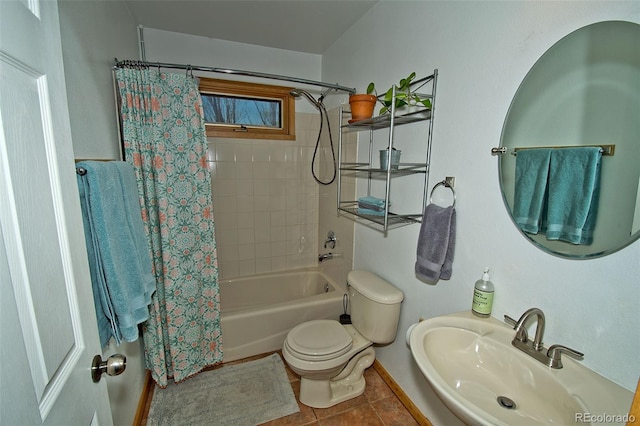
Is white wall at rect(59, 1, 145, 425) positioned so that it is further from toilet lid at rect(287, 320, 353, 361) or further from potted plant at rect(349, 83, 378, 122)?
potted plant at rect(349, 83, 378, 122)

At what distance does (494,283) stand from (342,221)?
1.33 m

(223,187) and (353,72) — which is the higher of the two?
(353,72)

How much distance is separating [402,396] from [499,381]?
0.93m

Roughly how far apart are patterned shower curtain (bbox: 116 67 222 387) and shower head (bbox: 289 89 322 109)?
102 cm

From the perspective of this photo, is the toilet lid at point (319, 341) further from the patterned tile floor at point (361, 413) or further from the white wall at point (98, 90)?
the white wall at point (98, 90)

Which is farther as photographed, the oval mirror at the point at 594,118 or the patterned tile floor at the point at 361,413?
the patterned tile floor at the point at 361,413

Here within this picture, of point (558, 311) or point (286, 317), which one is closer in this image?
point (558, 311)

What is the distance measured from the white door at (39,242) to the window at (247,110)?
1.91 meters

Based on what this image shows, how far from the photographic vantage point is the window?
2.41 meters

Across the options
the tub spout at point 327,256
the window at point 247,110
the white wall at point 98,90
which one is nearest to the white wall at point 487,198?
the tub spout at point 327,256

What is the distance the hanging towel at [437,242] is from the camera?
1315 millimetres

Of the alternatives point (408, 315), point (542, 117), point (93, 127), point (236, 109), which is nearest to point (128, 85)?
point (93, 127)

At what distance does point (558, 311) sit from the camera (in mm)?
966

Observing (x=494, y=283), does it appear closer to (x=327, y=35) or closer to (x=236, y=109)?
(x=327, y=35)
